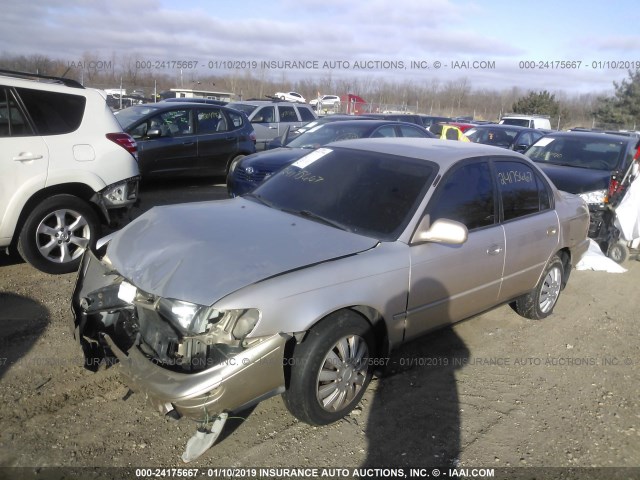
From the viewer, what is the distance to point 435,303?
3.69m

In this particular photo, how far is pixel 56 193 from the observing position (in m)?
5.20

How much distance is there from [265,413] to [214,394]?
2.58ft

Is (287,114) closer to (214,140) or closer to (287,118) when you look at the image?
(287,118)

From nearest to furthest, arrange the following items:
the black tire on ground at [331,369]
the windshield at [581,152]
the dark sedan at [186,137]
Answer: the black tire on ground at [331,369], the windshield at [581,152], the dark sedan at [186,137]

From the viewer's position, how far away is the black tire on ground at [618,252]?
23.9 ft

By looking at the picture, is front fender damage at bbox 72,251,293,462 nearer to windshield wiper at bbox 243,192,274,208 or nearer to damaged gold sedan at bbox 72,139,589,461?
damaged gold sedan at bbox 72,139,589,461

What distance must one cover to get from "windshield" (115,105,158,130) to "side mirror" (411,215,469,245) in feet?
22.6

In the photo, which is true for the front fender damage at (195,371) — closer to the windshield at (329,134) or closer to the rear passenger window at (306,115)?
the windshield at (329,134)

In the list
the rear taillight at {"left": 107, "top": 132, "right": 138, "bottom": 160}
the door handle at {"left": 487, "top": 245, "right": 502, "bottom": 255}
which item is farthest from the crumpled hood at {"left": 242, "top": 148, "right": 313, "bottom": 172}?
the door handle at {"left": 487, "top": 245, "right": 502, "bottom": 255}

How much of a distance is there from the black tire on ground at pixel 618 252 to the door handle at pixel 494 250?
13.9 feet

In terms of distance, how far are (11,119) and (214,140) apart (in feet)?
17.2

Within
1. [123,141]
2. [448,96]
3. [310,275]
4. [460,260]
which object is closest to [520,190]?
[460,260]

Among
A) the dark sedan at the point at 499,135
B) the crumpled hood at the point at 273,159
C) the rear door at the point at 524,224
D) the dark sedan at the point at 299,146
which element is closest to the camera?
the rear door at the point at 524,224

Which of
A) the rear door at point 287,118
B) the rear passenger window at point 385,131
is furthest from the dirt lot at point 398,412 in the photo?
the rear door at point 287,118
